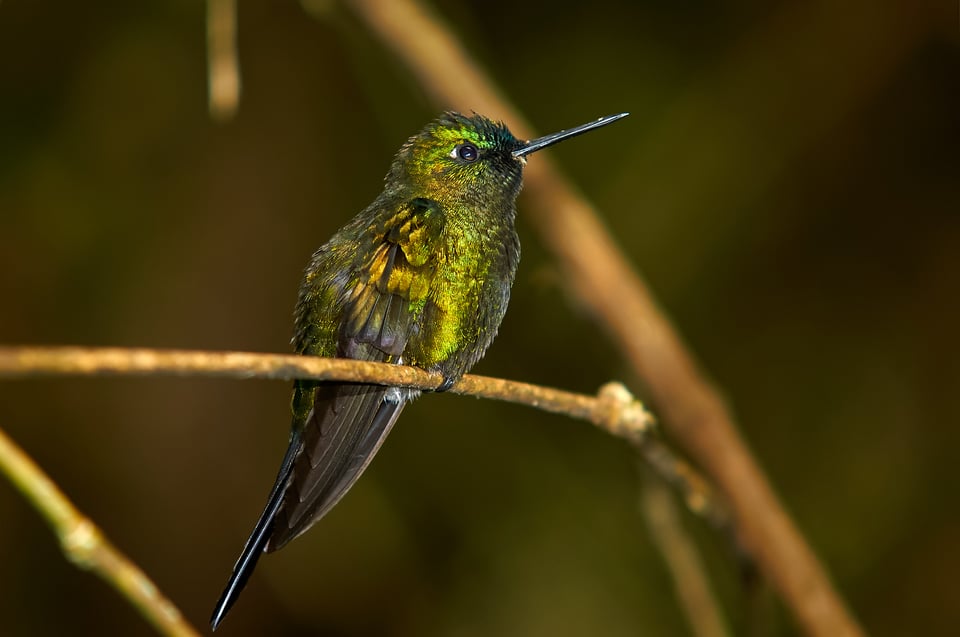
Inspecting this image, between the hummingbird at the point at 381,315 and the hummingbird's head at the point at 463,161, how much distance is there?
32 millimetres

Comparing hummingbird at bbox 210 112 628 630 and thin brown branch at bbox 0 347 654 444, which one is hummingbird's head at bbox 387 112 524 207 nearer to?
hummingbird at bbox 210 112 628 630

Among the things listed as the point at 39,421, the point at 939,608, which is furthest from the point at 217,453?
the point at 939,608

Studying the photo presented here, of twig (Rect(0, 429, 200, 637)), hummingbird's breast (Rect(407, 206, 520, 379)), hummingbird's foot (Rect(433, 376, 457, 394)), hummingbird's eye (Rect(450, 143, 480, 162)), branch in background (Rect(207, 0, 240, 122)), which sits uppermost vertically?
branch in background (Rect(207, 0, 240, 122))

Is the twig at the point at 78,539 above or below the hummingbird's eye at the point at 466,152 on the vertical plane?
below

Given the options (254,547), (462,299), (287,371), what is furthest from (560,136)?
(287,371)

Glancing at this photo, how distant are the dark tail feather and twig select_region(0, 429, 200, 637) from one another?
0.54m

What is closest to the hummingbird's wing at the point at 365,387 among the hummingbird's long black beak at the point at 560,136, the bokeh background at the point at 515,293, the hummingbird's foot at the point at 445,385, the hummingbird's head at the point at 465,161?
the hummingbird's foot at the point at 445,385

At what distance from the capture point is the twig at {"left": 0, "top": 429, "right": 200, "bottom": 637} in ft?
3.05

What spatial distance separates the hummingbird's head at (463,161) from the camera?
2463mm

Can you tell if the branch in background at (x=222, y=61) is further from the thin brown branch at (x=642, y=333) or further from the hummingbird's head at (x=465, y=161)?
the thin brown branch at (x=642, y=333)

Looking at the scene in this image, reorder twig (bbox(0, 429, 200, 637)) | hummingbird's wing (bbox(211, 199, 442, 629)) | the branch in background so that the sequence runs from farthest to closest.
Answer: the branch in background, hummingbird's wing (bbox(211, 199, 442, 629)), twig (bbox(0, 429, 200, 637))

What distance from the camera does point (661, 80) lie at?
4859mm

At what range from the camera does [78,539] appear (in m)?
0.95

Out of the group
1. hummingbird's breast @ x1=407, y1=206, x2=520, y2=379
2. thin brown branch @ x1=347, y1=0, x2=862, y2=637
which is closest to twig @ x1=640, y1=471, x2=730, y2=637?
thin brown branch @ x1=347, y1=0, x2=862, y2=637
